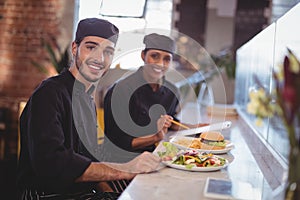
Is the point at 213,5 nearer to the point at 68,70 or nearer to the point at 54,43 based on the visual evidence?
the point at 54,43

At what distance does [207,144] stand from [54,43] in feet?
9.76

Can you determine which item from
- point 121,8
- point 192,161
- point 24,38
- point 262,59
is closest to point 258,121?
point 262,59

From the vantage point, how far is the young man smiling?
4.62 feet

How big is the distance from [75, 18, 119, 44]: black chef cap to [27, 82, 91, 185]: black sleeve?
0.95ft

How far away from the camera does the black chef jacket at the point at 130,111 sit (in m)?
2.08

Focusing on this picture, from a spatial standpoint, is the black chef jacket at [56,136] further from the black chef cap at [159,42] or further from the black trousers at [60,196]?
the black chef cap at [159,42]

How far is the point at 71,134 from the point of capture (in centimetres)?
162

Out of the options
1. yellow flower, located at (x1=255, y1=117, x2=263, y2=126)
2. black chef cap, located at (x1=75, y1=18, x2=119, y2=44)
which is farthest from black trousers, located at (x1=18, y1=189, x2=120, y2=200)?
yellow flower, located at (x1=255, y1=117, x2=263, y2=126)

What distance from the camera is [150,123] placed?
2.27 metres

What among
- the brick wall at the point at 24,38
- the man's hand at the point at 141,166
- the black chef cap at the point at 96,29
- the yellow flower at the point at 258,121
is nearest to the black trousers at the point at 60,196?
the man's hand at the point at 141,166

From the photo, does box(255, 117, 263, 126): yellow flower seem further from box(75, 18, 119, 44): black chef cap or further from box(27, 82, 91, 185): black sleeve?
box(27, 82, 91, 185): black sleeve

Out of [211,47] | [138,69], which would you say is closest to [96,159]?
[138,69]

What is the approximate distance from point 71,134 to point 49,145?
218mm

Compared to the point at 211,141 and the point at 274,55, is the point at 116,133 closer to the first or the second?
the point at 211,141
